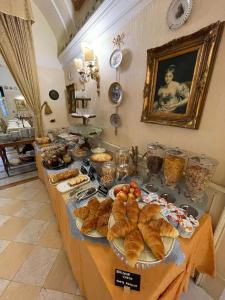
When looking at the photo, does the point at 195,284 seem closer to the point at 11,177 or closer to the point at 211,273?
the point at 211,273

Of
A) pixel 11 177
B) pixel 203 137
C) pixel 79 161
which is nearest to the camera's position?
pixel 203 137

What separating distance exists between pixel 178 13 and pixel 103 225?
1.36 metres

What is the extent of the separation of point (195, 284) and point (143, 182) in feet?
3.04

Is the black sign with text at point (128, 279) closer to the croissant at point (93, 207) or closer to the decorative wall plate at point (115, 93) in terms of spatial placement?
the croissant at point (93, 207)

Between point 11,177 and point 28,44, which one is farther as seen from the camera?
point 11,177

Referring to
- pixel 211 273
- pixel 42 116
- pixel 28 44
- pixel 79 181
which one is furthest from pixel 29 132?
pixel 211 273

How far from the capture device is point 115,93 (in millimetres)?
1444

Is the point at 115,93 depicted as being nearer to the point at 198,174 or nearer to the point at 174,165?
the point at 174,165

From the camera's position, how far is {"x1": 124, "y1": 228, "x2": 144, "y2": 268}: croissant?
46cm

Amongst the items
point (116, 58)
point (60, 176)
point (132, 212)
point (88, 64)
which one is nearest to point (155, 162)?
point (132, 212)

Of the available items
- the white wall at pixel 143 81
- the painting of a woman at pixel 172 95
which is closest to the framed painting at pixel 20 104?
the white wall at pixel 143 81

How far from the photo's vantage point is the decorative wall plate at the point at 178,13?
→ 0.78m

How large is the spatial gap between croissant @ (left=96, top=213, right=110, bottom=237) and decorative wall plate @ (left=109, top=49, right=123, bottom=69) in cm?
134

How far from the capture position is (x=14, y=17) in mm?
2064
